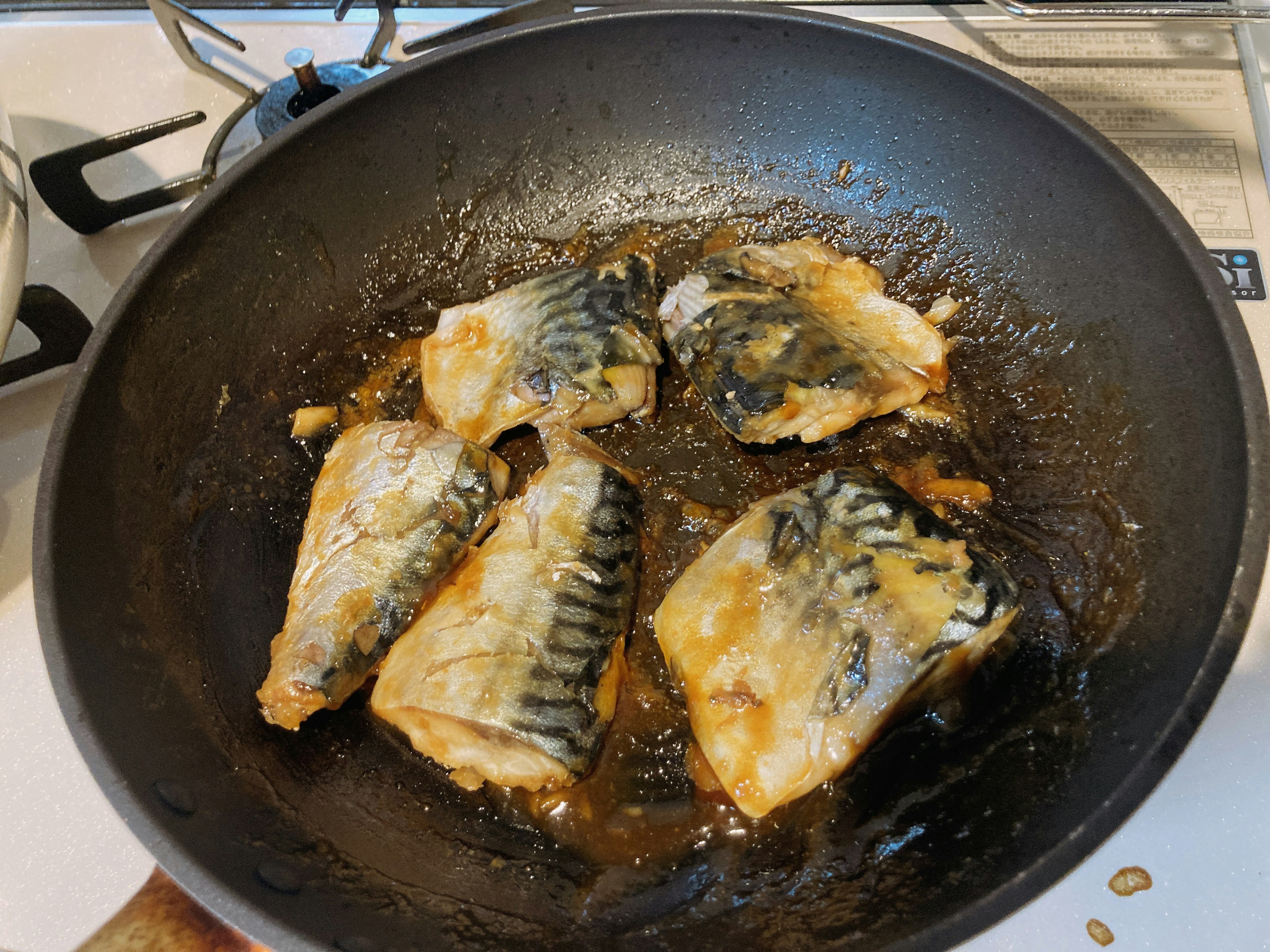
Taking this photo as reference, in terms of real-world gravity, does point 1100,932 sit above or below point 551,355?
below

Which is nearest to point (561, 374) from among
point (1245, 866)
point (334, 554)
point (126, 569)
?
point (334, 554)

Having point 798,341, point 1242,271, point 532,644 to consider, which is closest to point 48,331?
point 532,644

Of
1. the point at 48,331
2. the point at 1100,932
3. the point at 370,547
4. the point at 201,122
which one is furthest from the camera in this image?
the point at 201,122

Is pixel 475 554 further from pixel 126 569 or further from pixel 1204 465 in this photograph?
pixel 1204 465

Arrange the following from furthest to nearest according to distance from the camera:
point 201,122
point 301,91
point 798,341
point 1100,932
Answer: point 201,122 < point 301,91 < point 798,341 < point 1100,932

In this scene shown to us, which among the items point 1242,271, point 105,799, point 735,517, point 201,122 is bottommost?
point 105,799

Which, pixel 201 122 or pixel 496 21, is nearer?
pixel 496 21

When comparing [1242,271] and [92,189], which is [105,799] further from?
[1242,271]

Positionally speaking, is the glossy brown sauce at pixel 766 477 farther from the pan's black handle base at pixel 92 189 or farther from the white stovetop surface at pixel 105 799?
the pan's black handle base at pixel 92 189
